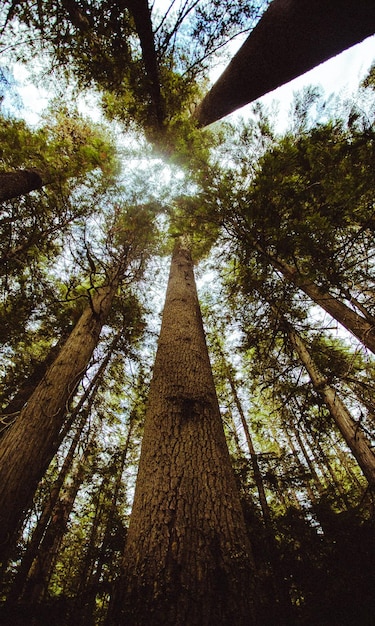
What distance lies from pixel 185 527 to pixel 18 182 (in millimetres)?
6582

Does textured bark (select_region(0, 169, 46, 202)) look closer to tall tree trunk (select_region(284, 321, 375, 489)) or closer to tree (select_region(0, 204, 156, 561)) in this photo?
tree (select_region(0, 204, 156, 561))

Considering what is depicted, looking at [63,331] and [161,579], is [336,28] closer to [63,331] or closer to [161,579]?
[161,579]

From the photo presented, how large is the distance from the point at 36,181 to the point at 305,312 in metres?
7.13

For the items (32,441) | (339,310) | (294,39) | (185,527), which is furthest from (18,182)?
(339,310)

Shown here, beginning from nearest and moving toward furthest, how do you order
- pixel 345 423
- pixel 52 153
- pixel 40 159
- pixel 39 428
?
pixel 39 428 < pixel 345 423 < pixel 40 159 < pixel 52 153

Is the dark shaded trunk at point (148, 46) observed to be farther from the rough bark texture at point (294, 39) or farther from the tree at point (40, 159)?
the tree at point (40, 159)

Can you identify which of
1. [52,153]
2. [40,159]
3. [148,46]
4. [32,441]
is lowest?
[32,441]

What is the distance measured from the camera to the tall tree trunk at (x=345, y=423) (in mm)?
4258

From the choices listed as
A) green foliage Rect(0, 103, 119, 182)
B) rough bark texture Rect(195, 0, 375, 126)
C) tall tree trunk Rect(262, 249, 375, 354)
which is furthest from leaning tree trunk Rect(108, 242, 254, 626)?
green foliage Rect(0, 103, 119, 182)

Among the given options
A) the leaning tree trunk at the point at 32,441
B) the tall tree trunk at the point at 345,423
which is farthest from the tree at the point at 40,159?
the tall tree trunk at the point at 345,423

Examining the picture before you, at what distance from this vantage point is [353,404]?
20.3 ft

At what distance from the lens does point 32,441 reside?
358 cm

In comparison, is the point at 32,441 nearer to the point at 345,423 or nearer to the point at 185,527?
the point at 185,527

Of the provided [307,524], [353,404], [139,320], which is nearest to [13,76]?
[139,320]
